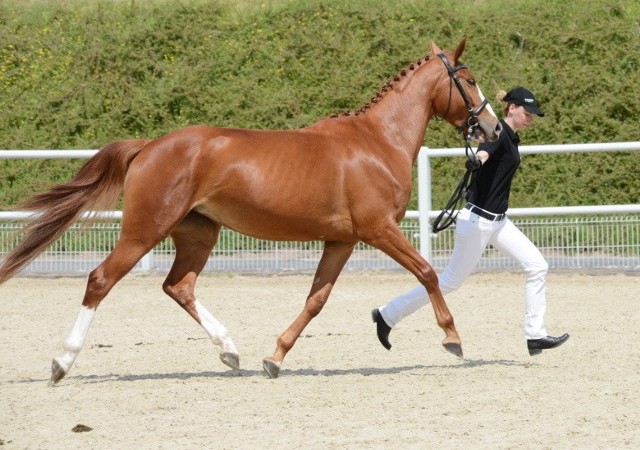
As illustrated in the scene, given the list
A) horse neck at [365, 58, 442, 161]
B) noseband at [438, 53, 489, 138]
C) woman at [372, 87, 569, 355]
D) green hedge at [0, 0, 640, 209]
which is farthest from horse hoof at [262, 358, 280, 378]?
green hedge at [0, 0, 640, 209]

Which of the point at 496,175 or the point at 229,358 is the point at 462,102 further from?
the point at 229,358

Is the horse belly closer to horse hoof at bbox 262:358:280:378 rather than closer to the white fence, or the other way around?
horse hoof at bbox 262:358:280:378

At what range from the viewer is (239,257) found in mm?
12688

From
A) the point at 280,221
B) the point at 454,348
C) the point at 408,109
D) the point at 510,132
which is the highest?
the point at 408,109

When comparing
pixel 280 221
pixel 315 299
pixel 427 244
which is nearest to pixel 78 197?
pixel 280 221

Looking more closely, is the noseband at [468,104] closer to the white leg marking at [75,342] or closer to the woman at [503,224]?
the woman at [503,224]

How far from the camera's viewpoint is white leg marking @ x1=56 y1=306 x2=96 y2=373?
665 cm

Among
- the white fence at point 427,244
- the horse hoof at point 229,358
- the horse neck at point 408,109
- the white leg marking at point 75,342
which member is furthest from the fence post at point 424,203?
the white leg marking at point 75,342

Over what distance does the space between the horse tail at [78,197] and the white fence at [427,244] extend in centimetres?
478

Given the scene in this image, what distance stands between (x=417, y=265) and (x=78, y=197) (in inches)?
85.5

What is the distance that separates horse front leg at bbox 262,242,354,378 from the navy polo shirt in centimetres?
88

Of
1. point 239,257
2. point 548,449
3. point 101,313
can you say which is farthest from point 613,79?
point 548,449

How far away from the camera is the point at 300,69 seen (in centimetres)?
1762

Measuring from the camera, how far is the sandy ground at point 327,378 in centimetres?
534
